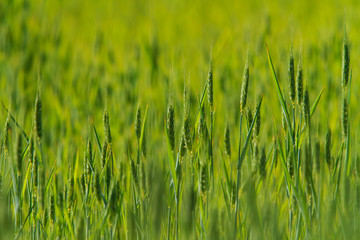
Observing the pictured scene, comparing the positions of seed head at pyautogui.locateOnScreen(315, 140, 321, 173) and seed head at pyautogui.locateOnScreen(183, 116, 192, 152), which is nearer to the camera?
seed head at pyautogui.locateOnScreen(183, 116, 192, 152)

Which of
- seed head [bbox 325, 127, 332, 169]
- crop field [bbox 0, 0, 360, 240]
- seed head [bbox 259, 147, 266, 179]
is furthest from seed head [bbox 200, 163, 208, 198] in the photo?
seed head [bbox 325, 127, 332, 169]

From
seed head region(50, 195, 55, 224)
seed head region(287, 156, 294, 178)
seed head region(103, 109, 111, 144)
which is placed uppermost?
seed head region(103, 109, 111, 144)

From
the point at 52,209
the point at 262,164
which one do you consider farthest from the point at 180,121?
the point at 52,209

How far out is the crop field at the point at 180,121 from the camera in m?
1.06

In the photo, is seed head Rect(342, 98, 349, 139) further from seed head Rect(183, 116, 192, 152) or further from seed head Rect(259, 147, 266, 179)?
seed head Rect(183, 116, 192, 152)

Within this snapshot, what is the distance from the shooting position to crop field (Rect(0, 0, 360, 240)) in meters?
1.06

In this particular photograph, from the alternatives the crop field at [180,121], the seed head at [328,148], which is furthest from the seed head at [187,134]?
the seed head at [328,148]

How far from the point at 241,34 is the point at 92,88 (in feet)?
3.44

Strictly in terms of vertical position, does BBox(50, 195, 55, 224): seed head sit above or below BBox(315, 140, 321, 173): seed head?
below

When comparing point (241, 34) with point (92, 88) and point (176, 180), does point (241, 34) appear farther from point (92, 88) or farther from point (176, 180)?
point (176, 180)

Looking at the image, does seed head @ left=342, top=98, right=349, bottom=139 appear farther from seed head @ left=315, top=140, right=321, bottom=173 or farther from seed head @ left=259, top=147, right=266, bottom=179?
seed head @ left=259, top=147, right=266, bottom=179

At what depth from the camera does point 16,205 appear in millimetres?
1053

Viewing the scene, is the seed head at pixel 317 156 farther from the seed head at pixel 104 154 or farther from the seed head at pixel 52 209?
the seed head at pixel 52 209

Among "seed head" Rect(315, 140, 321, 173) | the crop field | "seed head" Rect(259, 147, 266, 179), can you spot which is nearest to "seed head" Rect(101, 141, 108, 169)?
the crop field
